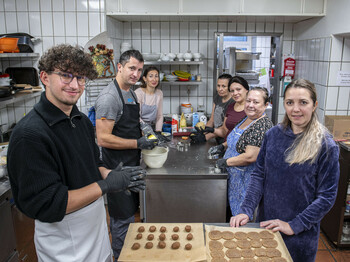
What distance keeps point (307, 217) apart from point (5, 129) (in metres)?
3.20

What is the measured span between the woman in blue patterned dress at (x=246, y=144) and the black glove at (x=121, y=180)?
2.62ft

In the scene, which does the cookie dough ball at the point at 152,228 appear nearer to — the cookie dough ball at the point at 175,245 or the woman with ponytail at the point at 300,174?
the cookie dough ball at the point at 175,245

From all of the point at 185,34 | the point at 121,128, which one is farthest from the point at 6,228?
the point at 185,34

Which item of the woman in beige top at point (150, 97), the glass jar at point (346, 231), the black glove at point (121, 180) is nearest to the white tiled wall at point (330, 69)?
the glass jar at point (346, 231)

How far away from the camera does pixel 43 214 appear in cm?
119

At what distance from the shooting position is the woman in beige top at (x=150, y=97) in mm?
3393

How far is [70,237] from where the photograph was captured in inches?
54.9

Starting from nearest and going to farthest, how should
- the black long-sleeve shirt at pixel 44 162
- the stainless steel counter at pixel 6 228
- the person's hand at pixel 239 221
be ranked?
the black long-sleeve shirt at pixel 44 162 → the person's hand at pixel 239 221 → the stainless steel counter at pixel 6 228

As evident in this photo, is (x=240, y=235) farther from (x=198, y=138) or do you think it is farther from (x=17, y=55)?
(x=17, y=55)

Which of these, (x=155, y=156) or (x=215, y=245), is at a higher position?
(x=155, y=156)

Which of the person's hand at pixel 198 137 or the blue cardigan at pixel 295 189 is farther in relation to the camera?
the person's hand at pixel 198 137

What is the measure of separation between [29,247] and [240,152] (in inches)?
70.3

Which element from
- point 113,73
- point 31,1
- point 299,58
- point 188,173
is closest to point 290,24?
point 299,58

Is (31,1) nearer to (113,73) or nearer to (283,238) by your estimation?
(113,73)
